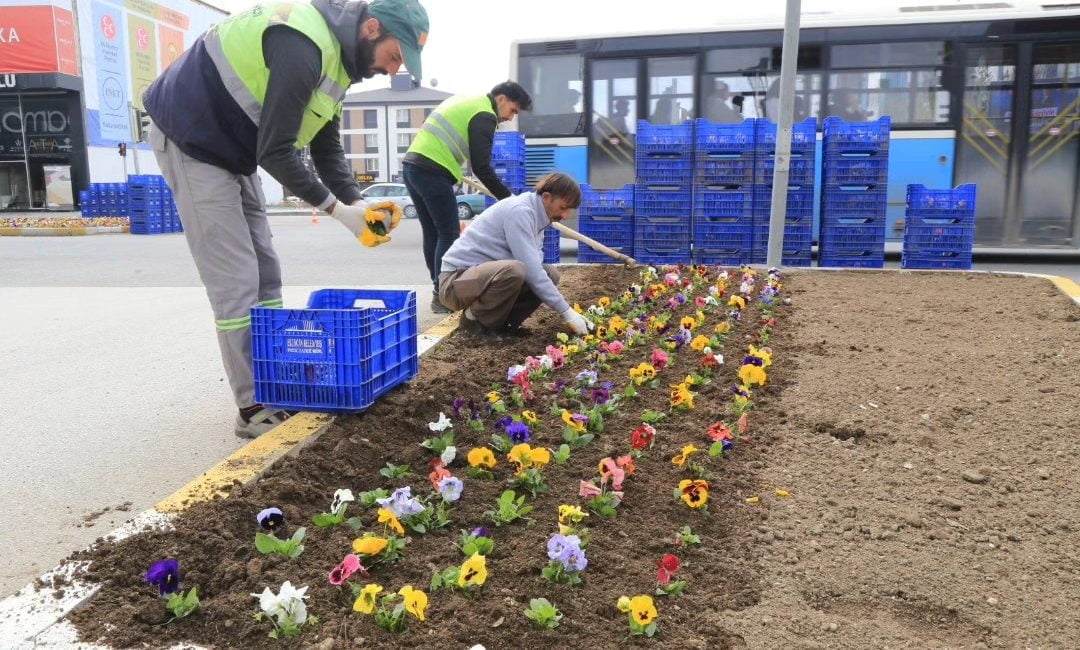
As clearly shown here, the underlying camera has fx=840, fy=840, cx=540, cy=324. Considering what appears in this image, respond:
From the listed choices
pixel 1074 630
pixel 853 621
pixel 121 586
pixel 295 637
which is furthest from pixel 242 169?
pixel 1074 630

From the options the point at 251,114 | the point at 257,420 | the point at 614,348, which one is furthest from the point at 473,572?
the point at 614,348

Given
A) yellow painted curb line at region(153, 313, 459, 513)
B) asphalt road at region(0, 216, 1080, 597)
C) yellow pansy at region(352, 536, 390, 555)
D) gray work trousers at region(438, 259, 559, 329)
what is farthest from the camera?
gray work trousers at region(438, 259, 559, 329)

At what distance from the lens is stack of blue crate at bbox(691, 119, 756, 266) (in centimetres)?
954

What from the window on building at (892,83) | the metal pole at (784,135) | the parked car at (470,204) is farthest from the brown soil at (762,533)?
the parked car at (470,204)

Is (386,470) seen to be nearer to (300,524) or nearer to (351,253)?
(300,524)

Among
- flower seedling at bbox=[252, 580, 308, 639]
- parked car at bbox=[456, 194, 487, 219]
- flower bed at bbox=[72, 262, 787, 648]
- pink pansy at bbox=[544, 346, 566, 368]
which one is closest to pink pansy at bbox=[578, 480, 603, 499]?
flower bed at bbox=[72, 262, 787, 648]

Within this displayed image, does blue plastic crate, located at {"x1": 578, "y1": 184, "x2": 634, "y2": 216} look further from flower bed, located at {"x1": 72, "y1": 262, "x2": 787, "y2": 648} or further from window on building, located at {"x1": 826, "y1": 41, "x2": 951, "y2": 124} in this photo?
flower bed, located at {"x1": 72, "y1": 262, "x2": 787, "y2": 648}

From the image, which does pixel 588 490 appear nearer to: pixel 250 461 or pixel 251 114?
pixel 250 461

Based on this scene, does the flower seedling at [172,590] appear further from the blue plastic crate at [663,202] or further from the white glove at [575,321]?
the blue plastic crate at [663,202]

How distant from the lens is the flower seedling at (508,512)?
2518 mm

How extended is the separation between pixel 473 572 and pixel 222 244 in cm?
189

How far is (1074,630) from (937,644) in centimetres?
35

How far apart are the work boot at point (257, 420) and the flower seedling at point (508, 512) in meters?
1.32

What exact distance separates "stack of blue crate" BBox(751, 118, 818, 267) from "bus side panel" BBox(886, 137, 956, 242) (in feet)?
6.88
